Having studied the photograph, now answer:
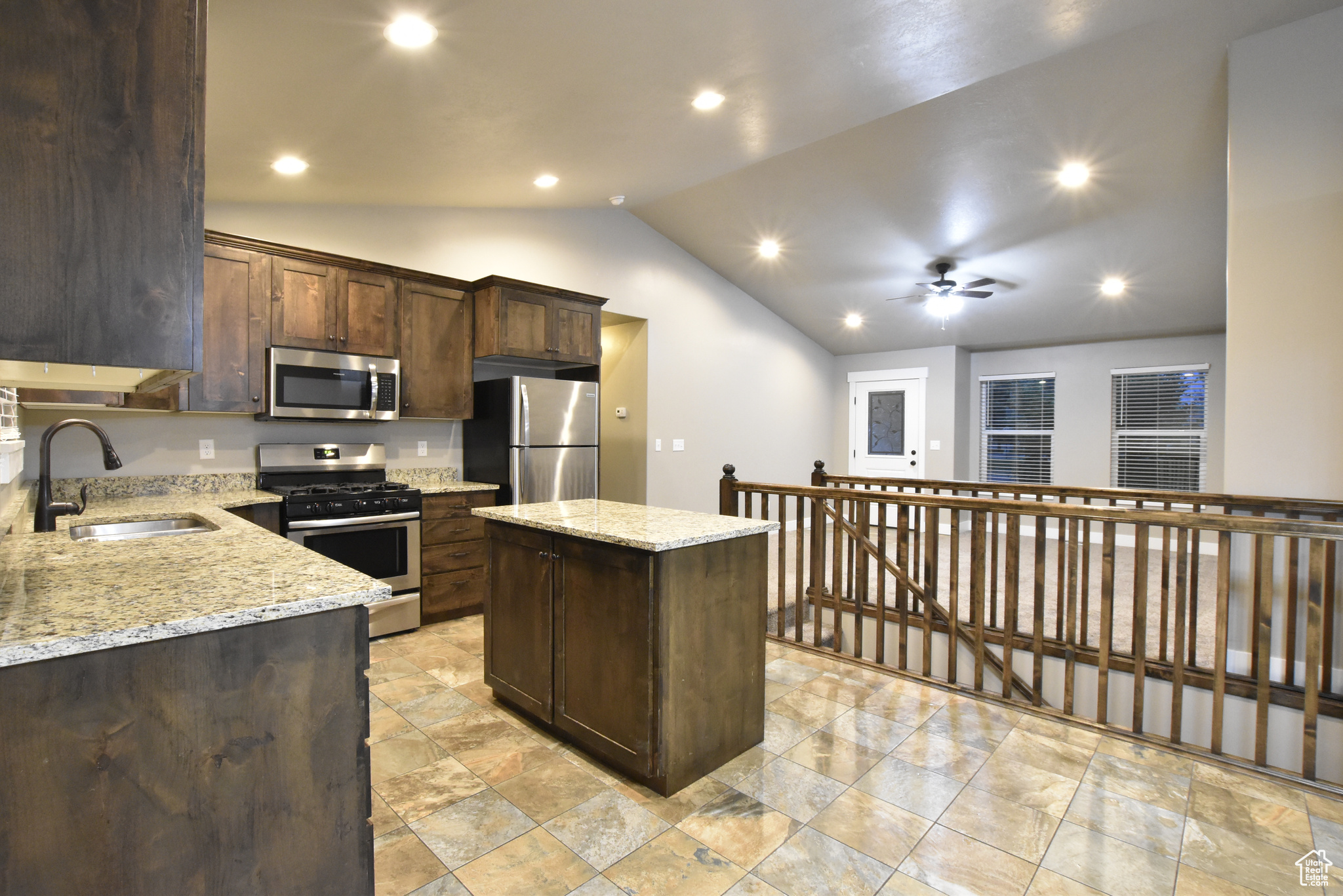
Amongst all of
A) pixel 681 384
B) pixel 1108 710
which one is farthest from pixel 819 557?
pixel 681 384

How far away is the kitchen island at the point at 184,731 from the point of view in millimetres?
1004

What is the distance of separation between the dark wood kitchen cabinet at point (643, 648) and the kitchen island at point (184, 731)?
0.99 m

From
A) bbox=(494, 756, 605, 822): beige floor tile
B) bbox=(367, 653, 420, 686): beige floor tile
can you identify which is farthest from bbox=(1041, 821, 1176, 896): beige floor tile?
bbox=(367, 653, 420, 686): beige floor tile

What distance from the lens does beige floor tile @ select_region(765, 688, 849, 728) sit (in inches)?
106

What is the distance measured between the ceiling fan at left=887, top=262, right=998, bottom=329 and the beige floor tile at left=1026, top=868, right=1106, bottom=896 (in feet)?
14.9

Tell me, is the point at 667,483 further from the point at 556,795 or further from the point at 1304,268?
the point at 1304,268

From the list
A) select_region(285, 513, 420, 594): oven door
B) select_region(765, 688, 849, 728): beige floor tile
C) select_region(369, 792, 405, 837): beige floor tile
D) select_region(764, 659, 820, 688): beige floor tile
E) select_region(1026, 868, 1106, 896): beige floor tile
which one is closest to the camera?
select_region(1026, 868, 1106, 896): beige floor tile

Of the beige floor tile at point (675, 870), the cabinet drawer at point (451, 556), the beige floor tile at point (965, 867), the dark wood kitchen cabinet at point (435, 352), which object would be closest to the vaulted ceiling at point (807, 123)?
the dark wood kitchen cabinet at point (435, 352)

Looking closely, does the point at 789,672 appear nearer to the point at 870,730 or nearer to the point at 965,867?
the point at 870,730

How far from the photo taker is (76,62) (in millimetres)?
901

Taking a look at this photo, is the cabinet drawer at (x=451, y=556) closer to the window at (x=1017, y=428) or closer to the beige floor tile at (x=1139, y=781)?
the beige floor tile at (x=1139, y=781)

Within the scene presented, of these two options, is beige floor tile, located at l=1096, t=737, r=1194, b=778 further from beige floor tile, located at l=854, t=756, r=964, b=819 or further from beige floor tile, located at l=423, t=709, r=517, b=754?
beige floor tile, located at l=423, t=709, r=517, b=754

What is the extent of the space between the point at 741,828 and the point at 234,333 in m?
3.57

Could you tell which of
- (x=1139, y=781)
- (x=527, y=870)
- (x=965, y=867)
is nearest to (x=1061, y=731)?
(x=1139, y=781)
